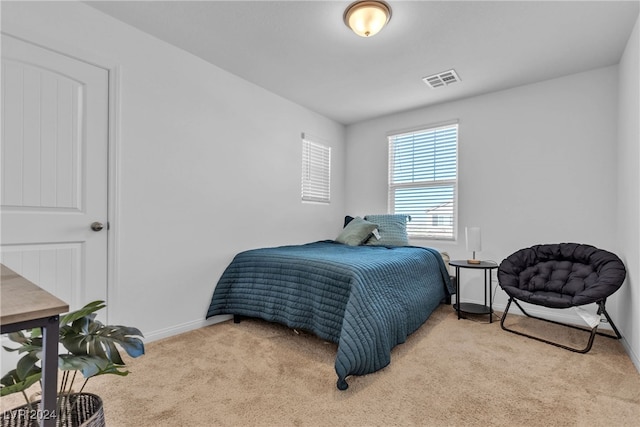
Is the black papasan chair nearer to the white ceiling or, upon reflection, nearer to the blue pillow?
the blue pillow

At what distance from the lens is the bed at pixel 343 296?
1.84 meters

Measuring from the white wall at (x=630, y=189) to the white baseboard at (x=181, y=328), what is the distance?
304cm

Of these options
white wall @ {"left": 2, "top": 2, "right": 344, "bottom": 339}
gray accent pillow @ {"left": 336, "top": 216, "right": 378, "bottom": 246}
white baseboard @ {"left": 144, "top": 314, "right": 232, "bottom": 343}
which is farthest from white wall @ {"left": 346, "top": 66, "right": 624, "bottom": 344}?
white baseboard @ {"left": 144, "top": 314, "right": 232, "bottom": 343}

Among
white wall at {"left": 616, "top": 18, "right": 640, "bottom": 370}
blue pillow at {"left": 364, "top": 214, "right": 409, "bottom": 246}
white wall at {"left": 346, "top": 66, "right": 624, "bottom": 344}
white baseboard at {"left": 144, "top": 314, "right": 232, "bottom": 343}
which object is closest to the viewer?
white wall at {"left": 616, "top": 18, "right": 640, "bottom": 370}

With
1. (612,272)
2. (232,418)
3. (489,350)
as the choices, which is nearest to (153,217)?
(232,418)

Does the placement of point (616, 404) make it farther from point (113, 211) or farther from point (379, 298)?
point (113, 211)

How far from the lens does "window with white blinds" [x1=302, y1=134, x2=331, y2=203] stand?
3885 millimetres

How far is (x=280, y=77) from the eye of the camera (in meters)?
3.05

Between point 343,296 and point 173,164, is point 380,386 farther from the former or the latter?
point 173,164

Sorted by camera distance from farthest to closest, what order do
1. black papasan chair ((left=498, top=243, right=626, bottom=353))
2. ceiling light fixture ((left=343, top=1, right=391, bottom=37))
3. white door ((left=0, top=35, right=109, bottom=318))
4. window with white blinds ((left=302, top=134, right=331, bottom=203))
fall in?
window with white blinds ((left=302, top=134, right=331, bottom=203)) < black papasan chair ((left=498, top=243, right=626, bottom=353)) < ceiling light fixture ((left=343, top=1, right=391, bottom=37)) < white door ((left=0, top=35, right=109, bottom=318))

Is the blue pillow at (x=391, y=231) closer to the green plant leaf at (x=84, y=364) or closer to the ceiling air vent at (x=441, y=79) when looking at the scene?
the ceiling air vent at (x=441, y=79)

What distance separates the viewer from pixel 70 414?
994 mm

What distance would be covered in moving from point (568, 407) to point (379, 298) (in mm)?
1071

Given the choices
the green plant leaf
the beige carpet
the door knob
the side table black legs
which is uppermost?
the door knob
